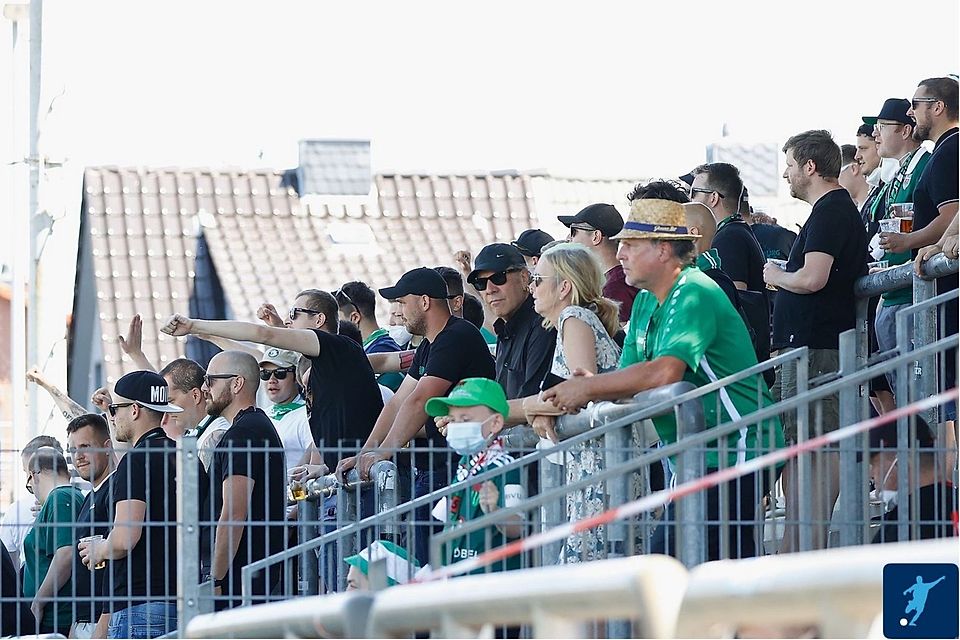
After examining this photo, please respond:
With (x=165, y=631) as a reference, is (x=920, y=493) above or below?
above

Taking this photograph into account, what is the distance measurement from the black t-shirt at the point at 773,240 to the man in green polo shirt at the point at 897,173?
42.2 inches

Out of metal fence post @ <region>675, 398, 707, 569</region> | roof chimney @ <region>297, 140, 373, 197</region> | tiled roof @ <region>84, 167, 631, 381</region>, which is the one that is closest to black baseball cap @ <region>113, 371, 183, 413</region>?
metal fence post @ <region>675, 398, 707, 569</region>

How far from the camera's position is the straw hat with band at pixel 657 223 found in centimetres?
677

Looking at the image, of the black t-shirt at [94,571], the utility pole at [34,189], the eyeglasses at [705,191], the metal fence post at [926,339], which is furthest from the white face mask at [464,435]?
the utility pole at [34,189]

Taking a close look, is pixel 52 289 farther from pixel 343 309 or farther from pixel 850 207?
pixel 850 207

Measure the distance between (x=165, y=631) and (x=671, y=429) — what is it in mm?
2350

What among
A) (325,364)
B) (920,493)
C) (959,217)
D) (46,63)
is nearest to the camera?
(920,493)

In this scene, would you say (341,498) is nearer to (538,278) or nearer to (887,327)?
(538,278)

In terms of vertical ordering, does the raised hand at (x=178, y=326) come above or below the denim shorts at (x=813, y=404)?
above

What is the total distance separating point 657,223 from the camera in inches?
268

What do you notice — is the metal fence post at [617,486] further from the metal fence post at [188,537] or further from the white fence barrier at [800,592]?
the white fence barrier at [800,592]

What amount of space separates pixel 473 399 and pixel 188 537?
1.22 meters

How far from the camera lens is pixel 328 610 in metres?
3.73

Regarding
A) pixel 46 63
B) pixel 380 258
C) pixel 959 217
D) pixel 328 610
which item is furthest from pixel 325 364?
pixel 380 258
